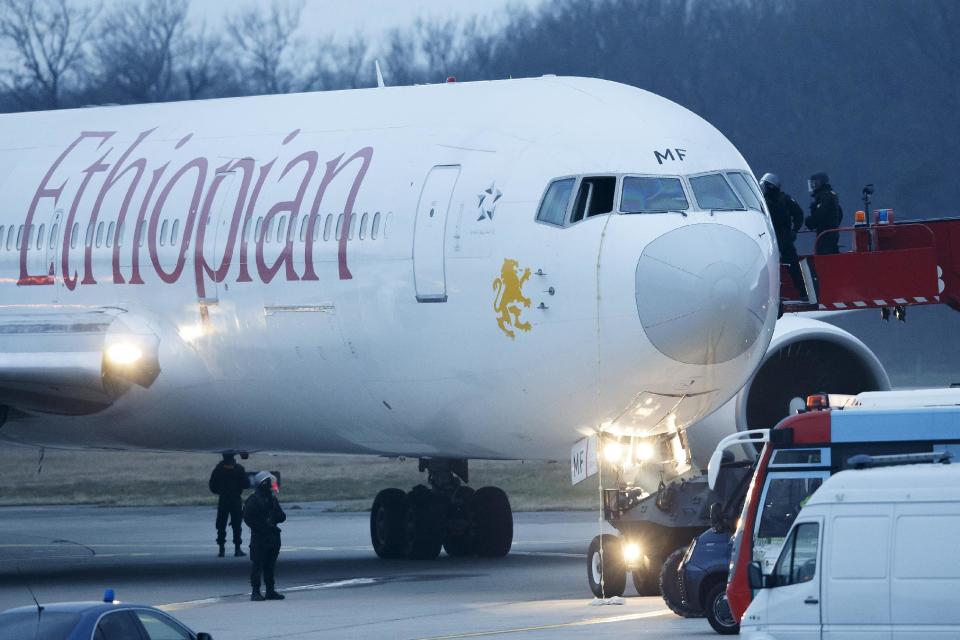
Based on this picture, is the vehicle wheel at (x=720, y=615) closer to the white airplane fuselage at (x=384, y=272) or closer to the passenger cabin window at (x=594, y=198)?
the white airplane fuselage at (x=384, y=272)

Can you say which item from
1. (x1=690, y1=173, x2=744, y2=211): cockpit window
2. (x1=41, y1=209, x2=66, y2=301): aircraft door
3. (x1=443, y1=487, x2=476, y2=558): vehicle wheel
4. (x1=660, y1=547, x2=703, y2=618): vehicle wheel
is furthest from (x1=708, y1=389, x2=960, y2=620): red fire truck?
(x1=41, y1=209, x2=66, y2=301): aircraft door

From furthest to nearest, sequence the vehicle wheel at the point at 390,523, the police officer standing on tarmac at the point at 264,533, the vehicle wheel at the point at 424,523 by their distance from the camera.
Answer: the vehicle wheel at the point at 390,523 < the vehicle wheel at the point at 424,523 < the police officer standing on tarmac at the point at 264,533

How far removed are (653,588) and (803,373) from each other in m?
4.43

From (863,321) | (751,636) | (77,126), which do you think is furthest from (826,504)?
(863,321)

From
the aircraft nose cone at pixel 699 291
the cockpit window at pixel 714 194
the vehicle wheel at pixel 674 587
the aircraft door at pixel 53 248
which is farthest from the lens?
the aircraft door at pixel 53 248

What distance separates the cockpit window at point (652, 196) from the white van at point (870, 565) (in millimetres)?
5262

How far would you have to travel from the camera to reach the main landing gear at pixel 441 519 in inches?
882

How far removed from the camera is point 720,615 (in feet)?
50.4

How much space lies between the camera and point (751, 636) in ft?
39.9

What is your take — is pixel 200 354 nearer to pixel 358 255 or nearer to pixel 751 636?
pixel 358 255

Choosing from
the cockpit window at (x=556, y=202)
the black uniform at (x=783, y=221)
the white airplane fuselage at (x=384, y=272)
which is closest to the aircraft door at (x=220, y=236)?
the white airplane fuselage at (x=384, y=272)

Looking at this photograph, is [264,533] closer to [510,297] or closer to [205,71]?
[510,297]

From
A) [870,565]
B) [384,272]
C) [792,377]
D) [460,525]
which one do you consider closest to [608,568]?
[384,272]

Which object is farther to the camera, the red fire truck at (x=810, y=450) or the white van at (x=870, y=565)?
the red fire truck at (x=810, y=450)
